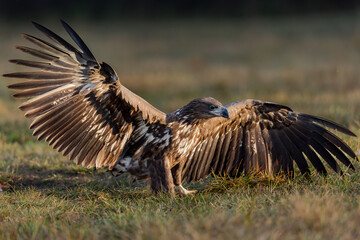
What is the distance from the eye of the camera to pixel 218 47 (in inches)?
811

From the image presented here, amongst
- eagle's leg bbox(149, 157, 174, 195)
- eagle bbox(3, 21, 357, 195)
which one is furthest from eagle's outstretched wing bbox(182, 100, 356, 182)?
eagle's leg bbox(149, 157, 174, 195)

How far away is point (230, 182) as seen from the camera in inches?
199

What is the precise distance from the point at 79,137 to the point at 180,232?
71.3 inches

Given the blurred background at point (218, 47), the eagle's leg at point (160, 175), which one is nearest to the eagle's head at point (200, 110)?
the eagle's leg at point (160, 175)

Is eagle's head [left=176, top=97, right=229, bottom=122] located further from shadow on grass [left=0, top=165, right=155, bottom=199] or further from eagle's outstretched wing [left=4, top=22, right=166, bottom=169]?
shadow on grass [left=0, top=165, right=155, bottom=199]

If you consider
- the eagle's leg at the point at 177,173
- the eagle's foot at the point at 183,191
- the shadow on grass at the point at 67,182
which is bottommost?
the shadow on grass at the point at 67,182

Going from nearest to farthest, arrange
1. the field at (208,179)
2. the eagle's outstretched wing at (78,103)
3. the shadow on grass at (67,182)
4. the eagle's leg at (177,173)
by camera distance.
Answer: the field at (208,179)
the eagle's outstretched wing at (78,103)
the eagle's leg at (177,173)
the shadow on grass at (67,182)

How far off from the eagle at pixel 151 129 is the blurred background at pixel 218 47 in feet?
6.78

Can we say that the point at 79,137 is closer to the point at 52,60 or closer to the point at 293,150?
the point at 52,60

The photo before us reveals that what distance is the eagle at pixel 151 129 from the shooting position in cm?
442

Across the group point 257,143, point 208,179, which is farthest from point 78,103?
point 257,143

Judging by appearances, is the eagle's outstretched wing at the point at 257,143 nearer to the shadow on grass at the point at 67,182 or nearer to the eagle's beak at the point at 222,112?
the eagle's beak at the point at 222,112

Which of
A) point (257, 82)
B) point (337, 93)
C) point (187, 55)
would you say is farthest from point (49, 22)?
point (337, 93)

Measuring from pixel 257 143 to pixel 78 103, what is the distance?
81.7 inches
